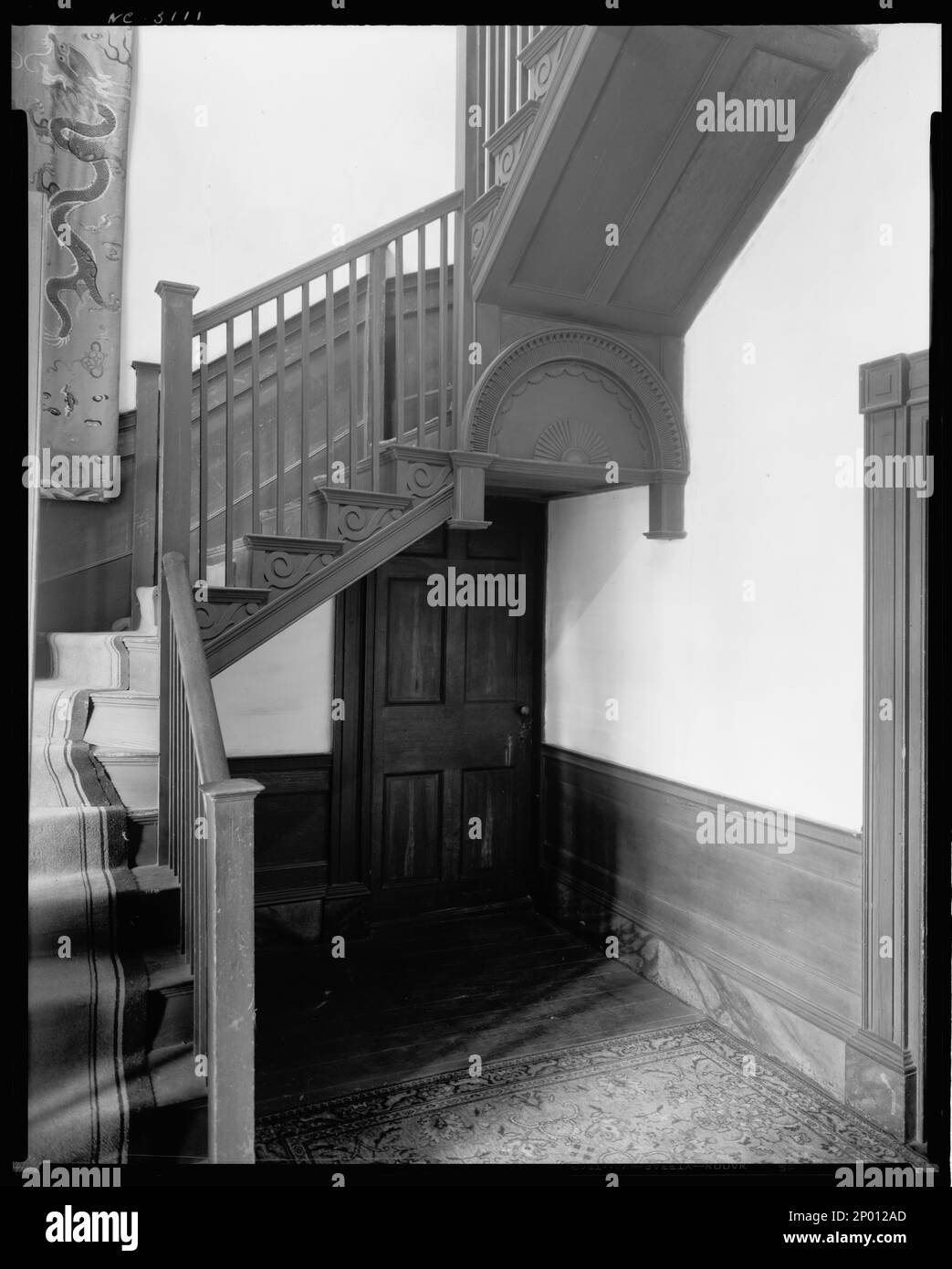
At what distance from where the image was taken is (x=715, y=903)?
11.6 ft

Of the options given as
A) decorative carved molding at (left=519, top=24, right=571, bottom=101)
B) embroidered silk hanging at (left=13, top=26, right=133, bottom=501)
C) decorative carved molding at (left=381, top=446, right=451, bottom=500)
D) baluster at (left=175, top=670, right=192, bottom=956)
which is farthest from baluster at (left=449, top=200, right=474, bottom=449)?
embroidered silk hanging at (left=13, top=26, right=133, bottom=501)

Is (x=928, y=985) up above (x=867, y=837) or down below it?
below

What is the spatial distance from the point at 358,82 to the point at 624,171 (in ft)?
7.23

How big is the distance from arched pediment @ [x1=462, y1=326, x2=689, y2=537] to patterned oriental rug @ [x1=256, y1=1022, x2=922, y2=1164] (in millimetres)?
2135

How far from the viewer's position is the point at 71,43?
152 inches

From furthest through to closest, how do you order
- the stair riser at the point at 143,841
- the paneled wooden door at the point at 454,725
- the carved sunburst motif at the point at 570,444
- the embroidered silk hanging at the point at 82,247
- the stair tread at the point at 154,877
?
the paneled wooden door at the point at 454,725
the embroidered silk hanging at the point at 82,247
the carved sunburst motif at the point at 570,444
the stair riser at the point at 143,841
the stair tread at the point at 154,877

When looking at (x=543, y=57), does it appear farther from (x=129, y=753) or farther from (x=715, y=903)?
(x=715, y=903)

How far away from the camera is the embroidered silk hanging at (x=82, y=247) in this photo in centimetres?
384

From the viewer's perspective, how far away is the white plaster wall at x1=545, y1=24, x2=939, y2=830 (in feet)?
9.28

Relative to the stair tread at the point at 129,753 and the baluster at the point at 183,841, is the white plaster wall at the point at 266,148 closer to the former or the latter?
the stair tread at the point at 129,753

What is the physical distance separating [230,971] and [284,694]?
2.36 m

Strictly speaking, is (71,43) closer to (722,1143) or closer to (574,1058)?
(574,1058)

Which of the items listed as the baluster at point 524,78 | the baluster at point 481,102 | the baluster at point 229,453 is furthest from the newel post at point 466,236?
the baluster at point 229,453
